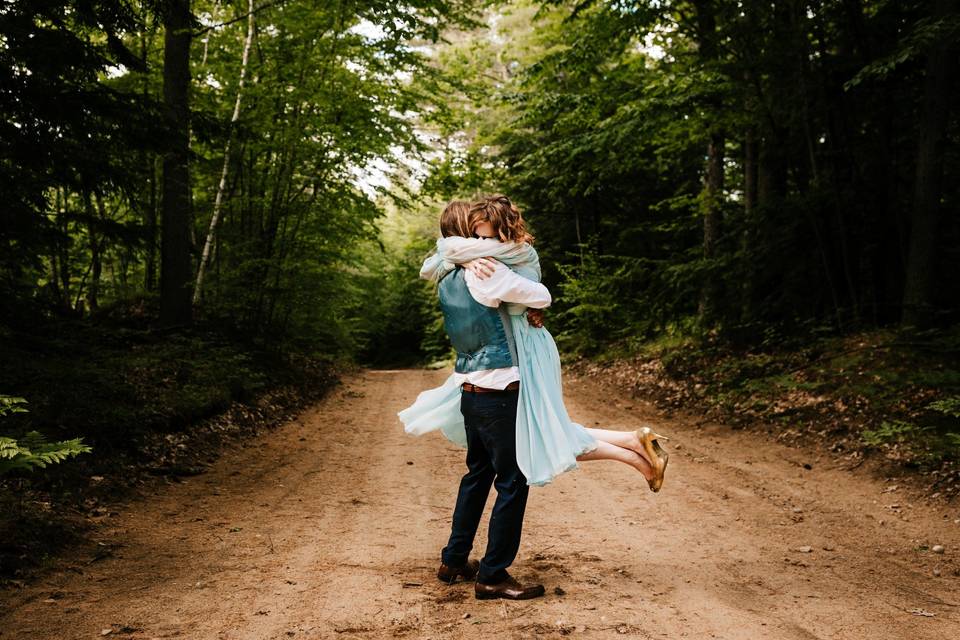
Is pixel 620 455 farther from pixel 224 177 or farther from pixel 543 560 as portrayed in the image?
pixel 224 177

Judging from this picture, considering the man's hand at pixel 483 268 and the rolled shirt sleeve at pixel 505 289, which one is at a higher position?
the man's hand at pixel 483 268

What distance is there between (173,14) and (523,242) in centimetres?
739

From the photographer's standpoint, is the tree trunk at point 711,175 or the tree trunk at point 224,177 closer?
the tree trunk at point 711,175

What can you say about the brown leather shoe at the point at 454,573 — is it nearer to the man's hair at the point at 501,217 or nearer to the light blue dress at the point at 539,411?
the light blue dress at the point at 539,411

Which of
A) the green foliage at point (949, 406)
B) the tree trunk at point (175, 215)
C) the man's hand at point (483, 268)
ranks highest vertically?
the tree trunk at point (175, 215)

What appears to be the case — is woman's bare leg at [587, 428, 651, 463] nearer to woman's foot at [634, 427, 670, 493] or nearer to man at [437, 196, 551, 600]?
woman's foot at [634, 427, 670, 493]

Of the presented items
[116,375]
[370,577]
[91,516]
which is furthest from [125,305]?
[370,577]

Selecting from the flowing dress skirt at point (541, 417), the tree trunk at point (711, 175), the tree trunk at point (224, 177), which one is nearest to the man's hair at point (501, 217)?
the flowing dress skirt at point (541, 417)

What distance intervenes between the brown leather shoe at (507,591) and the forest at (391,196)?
2.31 metres

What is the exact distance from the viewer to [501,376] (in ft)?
11.3

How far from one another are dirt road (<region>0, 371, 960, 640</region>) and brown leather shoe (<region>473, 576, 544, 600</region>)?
0.05m

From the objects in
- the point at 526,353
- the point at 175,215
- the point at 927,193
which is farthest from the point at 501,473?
the point at 175,215

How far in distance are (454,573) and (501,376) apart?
3.91ft

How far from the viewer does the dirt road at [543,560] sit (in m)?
3.18
